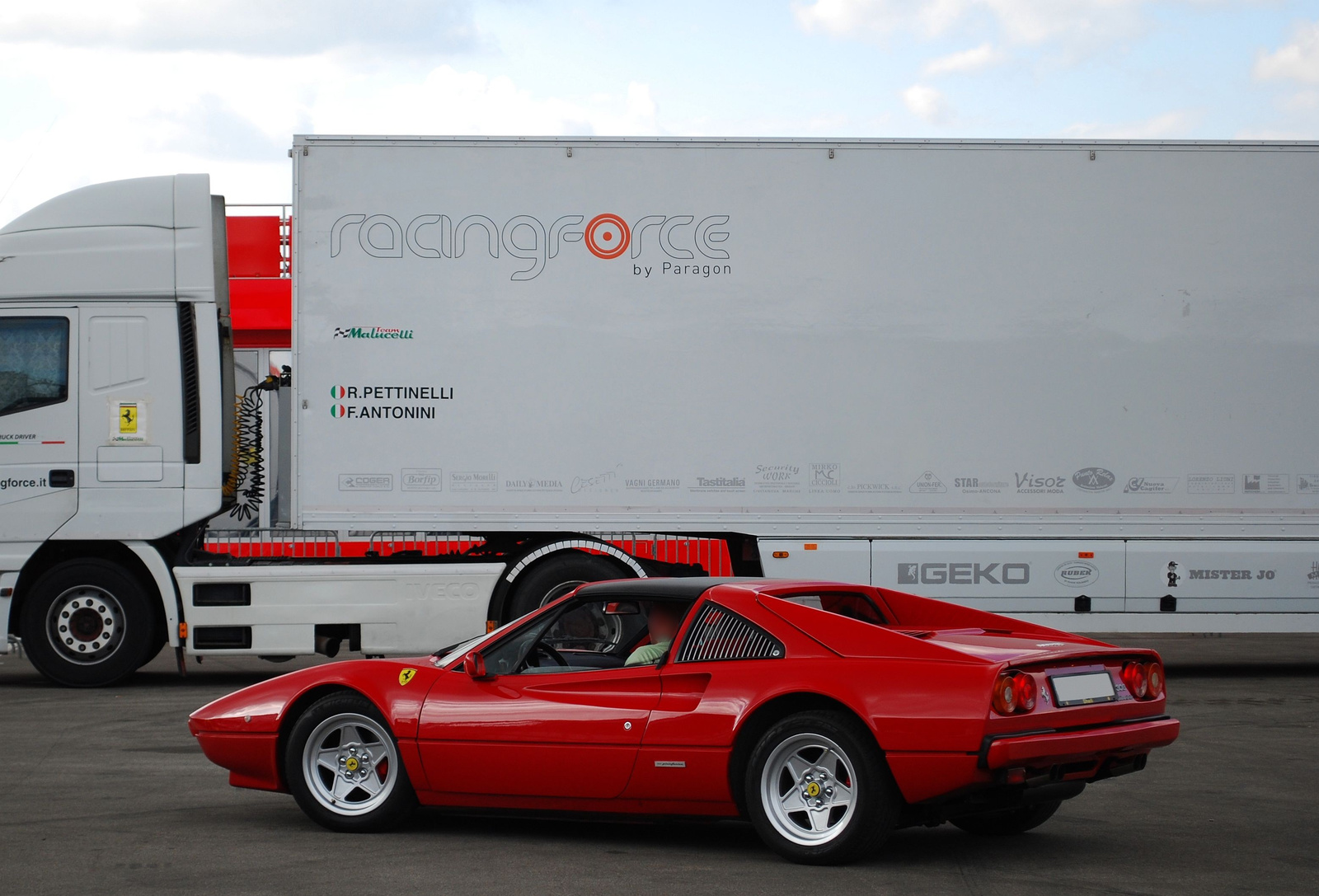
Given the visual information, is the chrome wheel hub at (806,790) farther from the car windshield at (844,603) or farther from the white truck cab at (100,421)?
the white truck cab at (100,421)

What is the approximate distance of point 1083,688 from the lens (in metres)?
5.41

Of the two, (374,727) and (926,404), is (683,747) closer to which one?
(374,727)

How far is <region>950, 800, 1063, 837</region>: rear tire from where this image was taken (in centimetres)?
607

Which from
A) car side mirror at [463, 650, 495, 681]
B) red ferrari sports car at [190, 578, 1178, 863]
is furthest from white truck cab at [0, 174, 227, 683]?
car side mirror at [463, 650, 495, 681]

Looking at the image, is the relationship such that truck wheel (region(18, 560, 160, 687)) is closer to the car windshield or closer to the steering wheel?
the steering wheel

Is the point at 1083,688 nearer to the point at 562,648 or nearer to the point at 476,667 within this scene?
the point at 562,648

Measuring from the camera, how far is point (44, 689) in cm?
1147

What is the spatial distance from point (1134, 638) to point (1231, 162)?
18.4 ft

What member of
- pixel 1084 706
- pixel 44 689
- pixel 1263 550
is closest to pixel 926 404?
pixel 1263 550

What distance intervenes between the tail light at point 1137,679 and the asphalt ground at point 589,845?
642 millimetres

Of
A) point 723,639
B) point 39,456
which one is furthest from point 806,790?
point 39,456

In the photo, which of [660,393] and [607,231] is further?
[607,231]

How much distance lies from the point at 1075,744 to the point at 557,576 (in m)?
6.23

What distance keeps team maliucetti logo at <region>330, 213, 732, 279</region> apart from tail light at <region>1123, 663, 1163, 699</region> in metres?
6.05
